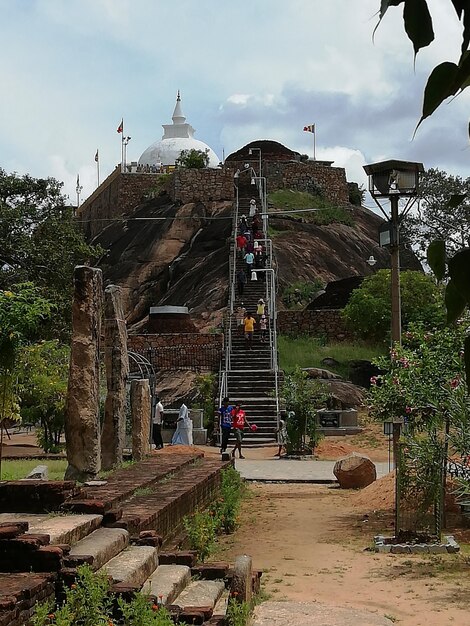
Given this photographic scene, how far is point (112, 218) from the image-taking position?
46.5 m

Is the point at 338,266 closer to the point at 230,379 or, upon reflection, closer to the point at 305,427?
the point at 230,379

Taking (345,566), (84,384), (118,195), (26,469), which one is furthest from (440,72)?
(118,195)

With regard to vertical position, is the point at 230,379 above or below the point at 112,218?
below

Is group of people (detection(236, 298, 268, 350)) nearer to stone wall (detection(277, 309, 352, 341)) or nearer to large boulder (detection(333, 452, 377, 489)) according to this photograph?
stone wall (detection(277, 309, 352, 341))

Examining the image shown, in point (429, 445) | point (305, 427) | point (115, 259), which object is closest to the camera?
point (429, 445)

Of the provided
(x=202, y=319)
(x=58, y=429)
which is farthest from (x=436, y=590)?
(x=202, y=319)

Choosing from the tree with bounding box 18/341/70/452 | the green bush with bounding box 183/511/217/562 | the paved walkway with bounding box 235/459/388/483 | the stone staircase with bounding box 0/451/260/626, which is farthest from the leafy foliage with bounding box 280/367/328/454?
the stone staircase with bounding box 0/451/260/626

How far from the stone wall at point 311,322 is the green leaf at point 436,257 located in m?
29.3

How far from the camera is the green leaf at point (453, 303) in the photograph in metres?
1.32

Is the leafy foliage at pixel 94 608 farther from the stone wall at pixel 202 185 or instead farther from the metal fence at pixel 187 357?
the stone wall at pixel 202 185

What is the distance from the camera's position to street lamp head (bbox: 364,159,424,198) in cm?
1205

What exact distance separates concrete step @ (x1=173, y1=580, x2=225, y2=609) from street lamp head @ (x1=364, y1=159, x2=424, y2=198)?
6.70m

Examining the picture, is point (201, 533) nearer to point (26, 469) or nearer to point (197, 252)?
point (26, 469)

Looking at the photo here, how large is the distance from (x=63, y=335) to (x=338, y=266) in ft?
58.1
